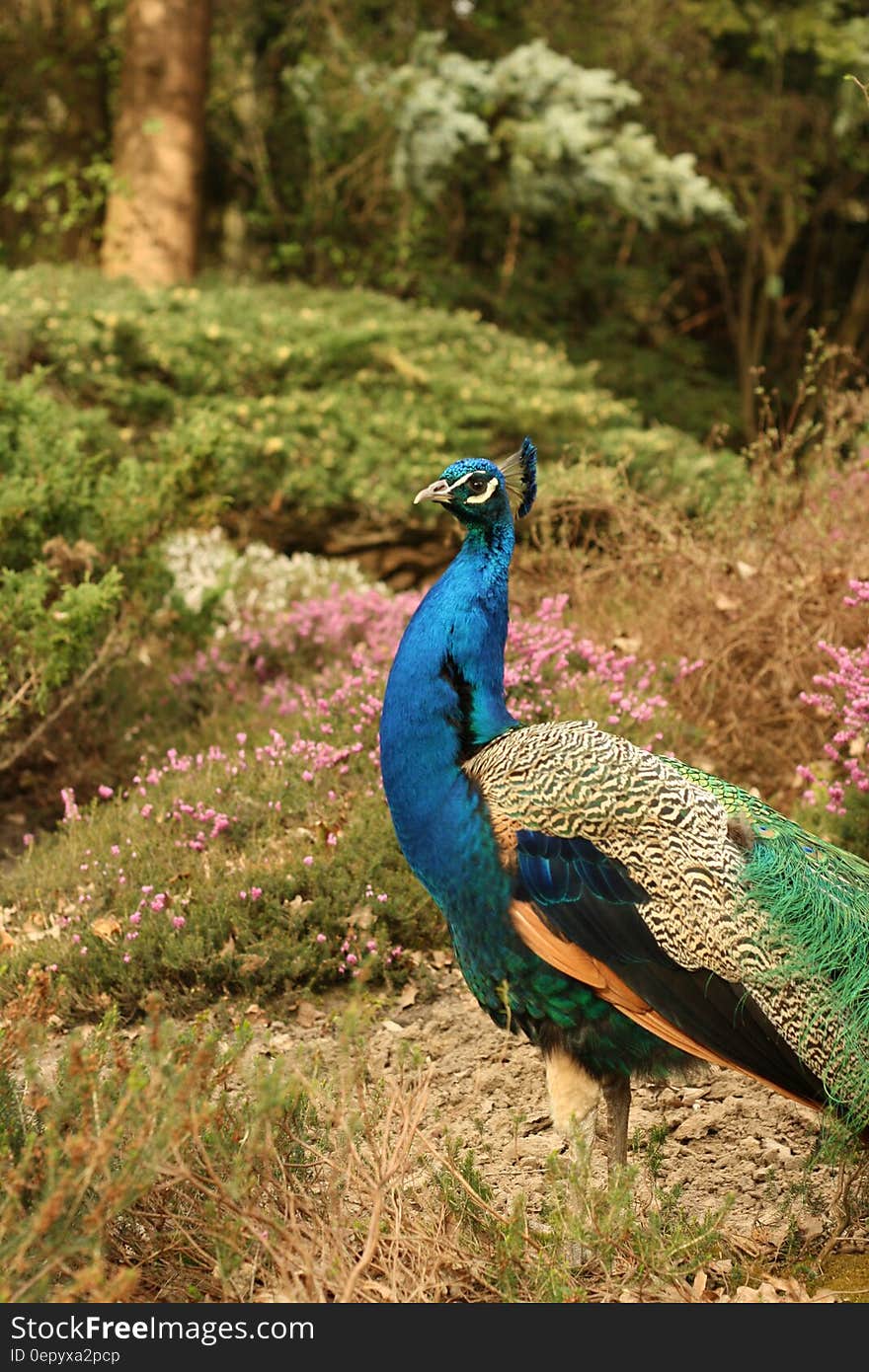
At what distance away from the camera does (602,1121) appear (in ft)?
13.8

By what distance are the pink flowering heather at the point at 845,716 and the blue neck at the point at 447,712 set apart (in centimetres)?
194

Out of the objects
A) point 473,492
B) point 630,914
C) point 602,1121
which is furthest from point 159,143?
point 630,914

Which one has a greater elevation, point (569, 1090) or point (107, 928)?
point (569, 1090)

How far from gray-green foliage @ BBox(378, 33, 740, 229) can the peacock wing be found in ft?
25.5

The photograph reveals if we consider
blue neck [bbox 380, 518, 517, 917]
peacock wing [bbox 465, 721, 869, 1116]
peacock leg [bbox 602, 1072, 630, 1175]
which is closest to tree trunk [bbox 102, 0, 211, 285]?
blue neck [bbox 380, 518, 517, 917]

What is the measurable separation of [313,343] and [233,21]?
→ 4771 millimetres

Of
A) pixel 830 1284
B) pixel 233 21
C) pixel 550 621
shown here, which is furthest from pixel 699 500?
pixel 233 21

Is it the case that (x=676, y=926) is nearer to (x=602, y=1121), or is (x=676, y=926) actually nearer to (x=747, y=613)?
(x=602, y=1121)

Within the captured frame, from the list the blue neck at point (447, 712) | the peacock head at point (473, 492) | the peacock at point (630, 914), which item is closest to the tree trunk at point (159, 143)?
the peacock head at point (473, 492)

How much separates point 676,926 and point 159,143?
8.70m

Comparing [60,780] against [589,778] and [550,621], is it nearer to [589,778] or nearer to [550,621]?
[550,621]

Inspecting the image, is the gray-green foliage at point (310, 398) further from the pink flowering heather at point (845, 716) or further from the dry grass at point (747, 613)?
the pink flowering heather at point (845, 716)

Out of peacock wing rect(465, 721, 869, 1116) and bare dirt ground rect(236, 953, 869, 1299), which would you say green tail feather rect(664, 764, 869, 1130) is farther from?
bare dirt ground rect(236, 953, 869, 1299)

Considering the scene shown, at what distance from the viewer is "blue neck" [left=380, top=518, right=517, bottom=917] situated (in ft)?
11.1
